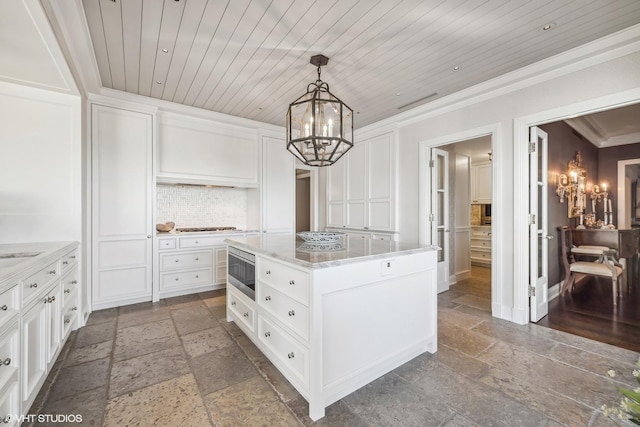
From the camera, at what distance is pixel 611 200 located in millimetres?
5293

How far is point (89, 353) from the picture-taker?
7.54ft

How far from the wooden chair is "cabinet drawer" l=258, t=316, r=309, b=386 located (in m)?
3.93

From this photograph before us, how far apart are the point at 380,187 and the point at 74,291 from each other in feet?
13.0

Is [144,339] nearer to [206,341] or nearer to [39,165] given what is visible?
[206,341]

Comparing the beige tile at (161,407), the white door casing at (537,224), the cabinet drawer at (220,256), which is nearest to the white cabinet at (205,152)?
the cabinet drawer at (220,256)

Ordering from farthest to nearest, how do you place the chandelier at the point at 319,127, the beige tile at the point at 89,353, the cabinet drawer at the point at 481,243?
1. the cabinet drawer at the point at 481,243
2. the beige tile at the point at 89,353
3. the chandelier at the point at 319,127

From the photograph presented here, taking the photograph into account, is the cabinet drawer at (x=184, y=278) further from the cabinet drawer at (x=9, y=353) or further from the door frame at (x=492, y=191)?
the door frame at (x=492, y=191)

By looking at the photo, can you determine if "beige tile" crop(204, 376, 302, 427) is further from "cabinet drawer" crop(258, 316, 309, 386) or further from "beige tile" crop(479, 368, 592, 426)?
"beige tile" crop(479, 368, 592, 426)

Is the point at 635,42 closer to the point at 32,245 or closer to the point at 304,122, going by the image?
the point at 304,122

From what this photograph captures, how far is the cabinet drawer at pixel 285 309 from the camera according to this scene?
1648 mm

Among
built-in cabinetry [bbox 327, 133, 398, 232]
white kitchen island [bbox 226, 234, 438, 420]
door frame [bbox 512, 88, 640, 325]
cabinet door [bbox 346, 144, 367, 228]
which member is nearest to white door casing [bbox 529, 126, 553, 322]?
door frame [bbox 512, 88, 640, 325]

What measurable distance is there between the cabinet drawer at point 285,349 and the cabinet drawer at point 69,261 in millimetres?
1700

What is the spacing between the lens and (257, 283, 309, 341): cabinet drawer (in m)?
1.65

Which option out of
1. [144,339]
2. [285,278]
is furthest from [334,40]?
[144,339]
